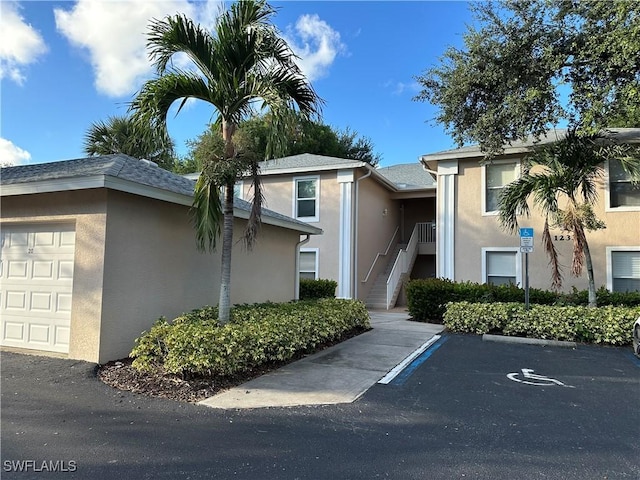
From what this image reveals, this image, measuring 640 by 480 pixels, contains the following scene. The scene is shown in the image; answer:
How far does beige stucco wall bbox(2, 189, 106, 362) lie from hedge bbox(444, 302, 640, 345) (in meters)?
8.10

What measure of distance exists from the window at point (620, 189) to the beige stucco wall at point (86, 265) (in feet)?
43.6

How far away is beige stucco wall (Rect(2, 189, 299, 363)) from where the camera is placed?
595 centimetres

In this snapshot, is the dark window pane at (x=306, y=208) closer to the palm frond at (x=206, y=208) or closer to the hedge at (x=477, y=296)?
the hedge at (x=477, y=296)

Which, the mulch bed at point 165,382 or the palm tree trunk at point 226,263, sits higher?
the palm tree trunk at point 226,263

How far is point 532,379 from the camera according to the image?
239 inches

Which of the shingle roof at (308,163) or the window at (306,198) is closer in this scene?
the shingle roof at (308,163)

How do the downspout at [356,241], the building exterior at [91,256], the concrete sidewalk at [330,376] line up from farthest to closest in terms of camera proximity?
1. the downspout at [356,241]
2. the building exterior at [91,256]
3. the concrete sidewalk at [330,376]

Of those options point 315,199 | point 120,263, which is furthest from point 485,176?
point 120,263

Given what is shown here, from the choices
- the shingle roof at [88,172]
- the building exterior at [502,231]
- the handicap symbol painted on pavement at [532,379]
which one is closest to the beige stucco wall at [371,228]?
the building exterior at [502,231]

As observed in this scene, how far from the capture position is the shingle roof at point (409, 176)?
1812cm

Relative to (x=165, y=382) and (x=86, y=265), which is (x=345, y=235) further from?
(x=165, y=382)

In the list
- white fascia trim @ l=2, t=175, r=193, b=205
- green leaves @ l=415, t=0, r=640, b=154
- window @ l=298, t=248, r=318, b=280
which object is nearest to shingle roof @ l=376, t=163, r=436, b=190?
window @ l=298, t=248, r=318, b=280

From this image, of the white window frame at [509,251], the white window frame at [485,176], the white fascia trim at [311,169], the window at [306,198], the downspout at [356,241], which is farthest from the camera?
the window at [306,198]

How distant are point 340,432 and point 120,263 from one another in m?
4.21
